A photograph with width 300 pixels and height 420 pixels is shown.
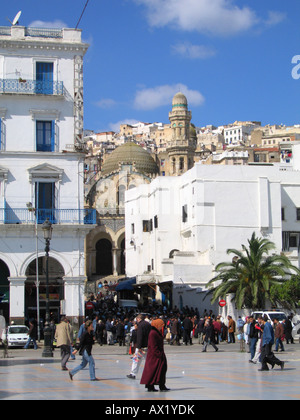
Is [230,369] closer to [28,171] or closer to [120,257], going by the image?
[28,171]

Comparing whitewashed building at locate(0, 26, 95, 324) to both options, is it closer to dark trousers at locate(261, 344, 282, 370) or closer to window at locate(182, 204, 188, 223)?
dark trousers at locate(261, 344, 282, 370)

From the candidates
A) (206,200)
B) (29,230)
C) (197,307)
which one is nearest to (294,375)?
(29,230)

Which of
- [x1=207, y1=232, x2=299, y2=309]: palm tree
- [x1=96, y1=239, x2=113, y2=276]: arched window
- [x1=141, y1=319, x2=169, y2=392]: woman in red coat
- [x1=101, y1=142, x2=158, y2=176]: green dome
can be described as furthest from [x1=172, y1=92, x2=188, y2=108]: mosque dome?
[x1=141, y1=319, x2=169, y2=392]: woman in red coat

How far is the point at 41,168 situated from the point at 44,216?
2.31 metres

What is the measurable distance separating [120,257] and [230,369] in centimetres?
5172

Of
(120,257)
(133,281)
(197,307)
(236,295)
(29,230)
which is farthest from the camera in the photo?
(120,257)

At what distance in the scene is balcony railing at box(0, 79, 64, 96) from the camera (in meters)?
35.5

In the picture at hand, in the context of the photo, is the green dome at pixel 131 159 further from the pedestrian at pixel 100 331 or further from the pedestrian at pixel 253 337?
the pedestrian at pixel 253 337

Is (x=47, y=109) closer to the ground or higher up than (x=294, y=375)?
higher up

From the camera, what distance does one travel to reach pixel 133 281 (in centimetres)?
5306

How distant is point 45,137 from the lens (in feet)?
117

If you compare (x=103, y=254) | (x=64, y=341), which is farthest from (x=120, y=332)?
(x=103, y=254)

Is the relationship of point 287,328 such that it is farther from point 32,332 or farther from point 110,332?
point 32,332

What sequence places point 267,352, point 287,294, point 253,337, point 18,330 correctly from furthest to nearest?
point 287,294 < point 18,330 < point 253,337 < point 267,352
